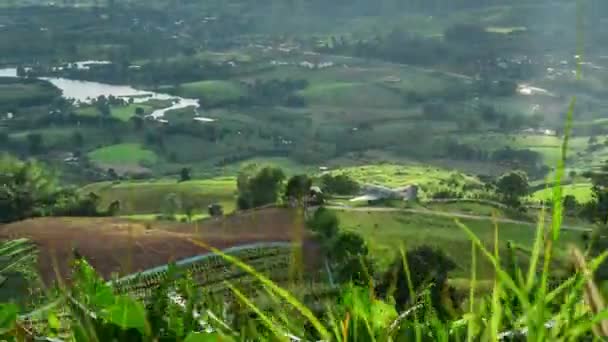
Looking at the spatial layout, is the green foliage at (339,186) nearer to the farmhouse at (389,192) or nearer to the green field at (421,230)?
the farmhouse at (389,192)

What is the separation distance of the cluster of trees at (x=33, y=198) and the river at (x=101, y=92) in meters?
68.6

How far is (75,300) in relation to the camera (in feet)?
5.65

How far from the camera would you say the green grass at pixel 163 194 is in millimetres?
Result: 68562

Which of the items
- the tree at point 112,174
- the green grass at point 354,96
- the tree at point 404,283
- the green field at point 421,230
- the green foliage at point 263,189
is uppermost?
the tree at point 404,283

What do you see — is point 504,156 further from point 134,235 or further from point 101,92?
point 134,235

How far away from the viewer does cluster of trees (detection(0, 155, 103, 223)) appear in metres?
40.7

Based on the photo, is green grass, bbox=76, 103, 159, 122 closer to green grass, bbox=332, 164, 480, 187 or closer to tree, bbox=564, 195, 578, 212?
green grass, bbox=332, 164, 480, 187

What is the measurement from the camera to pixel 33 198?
43375 mm

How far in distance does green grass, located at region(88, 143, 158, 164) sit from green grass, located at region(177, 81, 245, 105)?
82.6ft

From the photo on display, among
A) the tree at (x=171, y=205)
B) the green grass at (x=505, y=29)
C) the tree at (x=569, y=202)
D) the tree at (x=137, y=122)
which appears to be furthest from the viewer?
the green grass at (x=505, y=29)

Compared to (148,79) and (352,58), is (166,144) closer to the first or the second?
(148,79)

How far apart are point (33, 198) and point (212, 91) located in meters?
85.4

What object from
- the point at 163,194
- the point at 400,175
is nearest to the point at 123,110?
the point at 163,194

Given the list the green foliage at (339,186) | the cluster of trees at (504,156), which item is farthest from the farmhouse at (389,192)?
the cluster of trees at (504,156)
